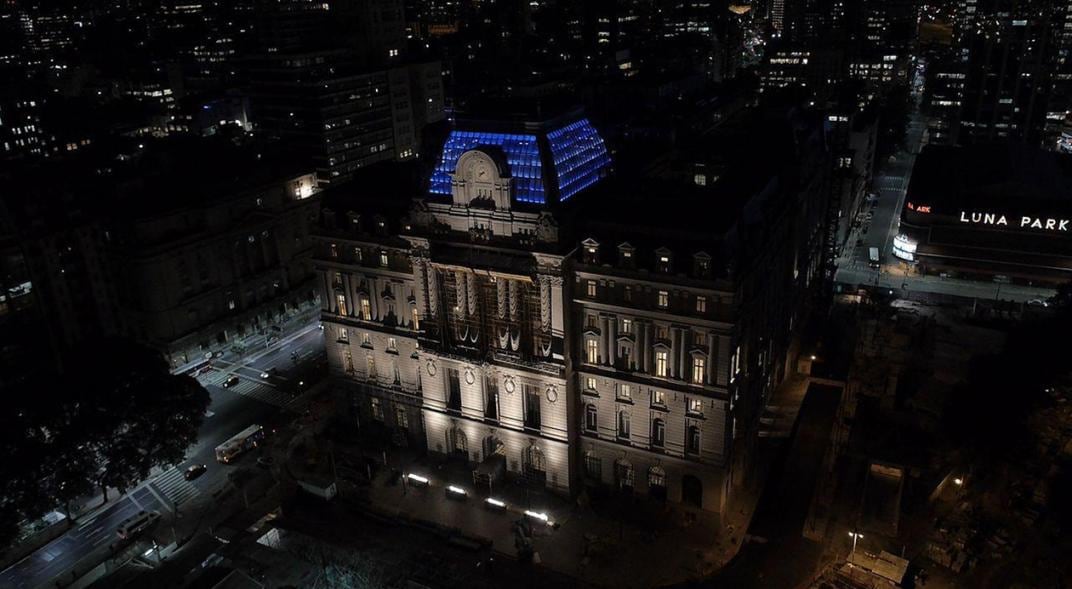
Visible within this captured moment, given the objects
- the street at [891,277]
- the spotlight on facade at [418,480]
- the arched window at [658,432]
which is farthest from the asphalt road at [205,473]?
the street at [891,277]

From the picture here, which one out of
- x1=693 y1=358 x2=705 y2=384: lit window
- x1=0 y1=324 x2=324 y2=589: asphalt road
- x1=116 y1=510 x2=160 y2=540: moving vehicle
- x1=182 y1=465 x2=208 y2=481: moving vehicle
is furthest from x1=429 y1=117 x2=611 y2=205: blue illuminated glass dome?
x1=116 y1=510 x2=160 y2=540: moving vehicle

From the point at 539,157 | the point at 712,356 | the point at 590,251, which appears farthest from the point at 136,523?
the point at 712,356

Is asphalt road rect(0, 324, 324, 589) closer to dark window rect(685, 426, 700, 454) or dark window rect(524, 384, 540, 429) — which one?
dark window rect(524, 384, 540, 429)

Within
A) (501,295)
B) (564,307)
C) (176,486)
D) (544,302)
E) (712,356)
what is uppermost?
(544,302)

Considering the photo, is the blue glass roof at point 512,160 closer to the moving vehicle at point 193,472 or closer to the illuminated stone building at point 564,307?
the illuminated stone building at point 564,307

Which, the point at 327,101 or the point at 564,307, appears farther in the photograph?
the point at 327,101

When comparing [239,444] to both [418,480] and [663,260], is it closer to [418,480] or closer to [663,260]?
[418,480]
